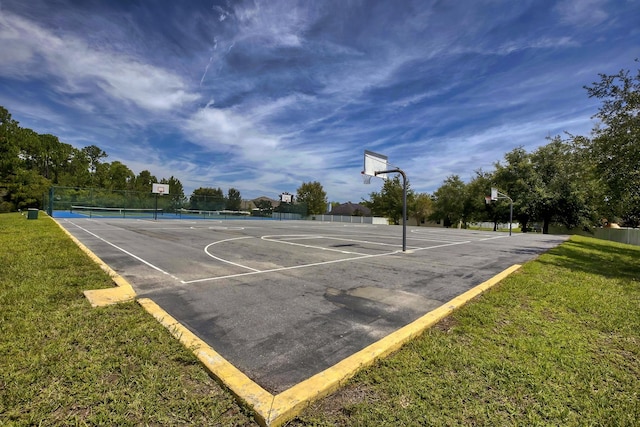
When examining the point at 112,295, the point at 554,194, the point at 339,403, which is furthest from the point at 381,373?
the point at 554,194

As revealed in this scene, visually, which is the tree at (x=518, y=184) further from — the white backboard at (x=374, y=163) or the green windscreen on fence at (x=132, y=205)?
the green windscreen on fence at (x=132, y=205)

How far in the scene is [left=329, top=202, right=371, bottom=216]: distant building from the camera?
75.0m

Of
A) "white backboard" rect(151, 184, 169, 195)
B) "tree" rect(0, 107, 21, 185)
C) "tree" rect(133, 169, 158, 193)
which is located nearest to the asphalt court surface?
"white backboard" rect(151, 184, 169, 195)

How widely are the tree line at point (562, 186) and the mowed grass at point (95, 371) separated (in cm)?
1444

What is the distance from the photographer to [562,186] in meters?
31.0

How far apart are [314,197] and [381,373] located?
63.5 meters

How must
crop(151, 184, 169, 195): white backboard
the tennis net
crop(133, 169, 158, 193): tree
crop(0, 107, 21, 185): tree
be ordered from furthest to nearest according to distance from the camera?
crop(133, 169, 158, 193): tree < crop(0, 107, 21, 185): tree < crop(151, 184, 169, 195): white backboard < the tennis net

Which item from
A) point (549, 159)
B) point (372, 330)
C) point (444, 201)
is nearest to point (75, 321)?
point (372, 330)

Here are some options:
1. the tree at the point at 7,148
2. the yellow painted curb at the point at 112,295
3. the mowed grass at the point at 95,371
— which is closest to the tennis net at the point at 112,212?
the tree at the point at 7,148

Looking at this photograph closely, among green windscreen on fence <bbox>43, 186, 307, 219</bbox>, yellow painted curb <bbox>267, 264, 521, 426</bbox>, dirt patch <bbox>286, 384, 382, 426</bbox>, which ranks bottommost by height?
dirt patch <bbox>286, 384, 382, 426</bbox>

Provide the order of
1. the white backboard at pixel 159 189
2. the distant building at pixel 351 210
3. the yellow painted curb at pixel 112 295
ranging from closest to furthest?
the yellow painted curb at pixel 112 295 → the white backboard at pixel 159 189 → the distant building at pixel 351 210

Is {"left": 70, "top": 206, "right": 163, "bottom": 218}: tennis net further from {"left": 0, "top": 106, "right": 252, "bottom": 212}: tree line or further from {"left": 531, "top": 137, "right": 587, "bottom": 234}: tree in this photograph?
{"left": 531, "top": 137, "right": 587, "bottom": 234}: tree

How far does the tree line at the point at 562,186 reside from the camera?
34.2 feet

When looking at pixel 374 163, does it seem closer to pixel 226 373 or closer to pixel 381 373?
pixel 381 373
